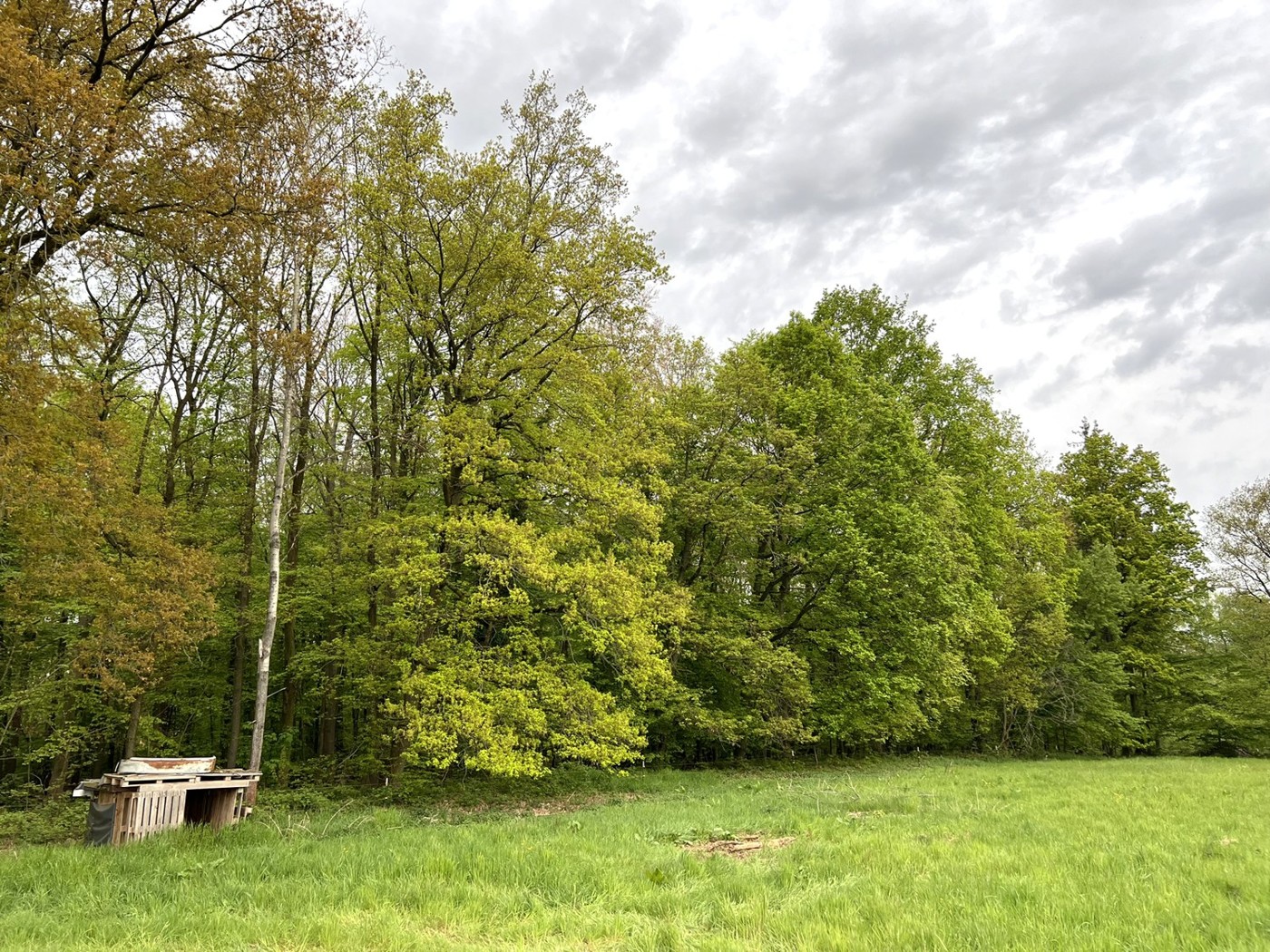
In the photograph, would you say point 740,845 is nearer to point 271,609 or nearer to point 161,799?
point 161,799

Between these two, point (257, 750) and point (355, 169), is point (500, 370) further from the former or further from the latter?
point (257, 750)

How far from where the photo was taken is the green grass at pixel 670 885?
15.3 ft

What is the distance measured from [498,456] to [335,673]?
8.97 metres

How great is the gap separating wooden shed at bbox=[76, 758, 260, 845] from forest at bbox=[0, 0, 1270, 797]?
2.83m

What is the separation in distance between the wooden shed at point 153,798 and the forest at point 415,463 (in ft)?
9.29

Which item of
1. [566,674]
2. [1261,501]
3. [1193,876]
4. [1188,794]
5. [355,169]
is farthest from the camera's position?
[1261,501]

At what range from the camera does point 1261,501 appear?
112 ft

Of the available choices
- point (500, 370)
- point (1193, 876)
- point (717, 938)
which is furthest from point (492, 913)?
point (500, 370)

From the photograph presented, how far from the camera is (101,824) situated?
9.12 meters

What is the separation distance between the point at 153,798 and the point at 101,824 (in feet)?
2.00

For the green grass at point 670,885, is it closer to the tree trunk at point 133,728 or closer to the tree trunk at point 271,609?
the tree trunk at point 271,609

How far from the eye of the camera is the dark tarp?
9023mm

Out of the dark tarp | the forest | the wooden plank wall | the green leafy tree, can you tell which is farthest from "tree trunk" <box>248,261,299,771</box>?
the green leafy tree

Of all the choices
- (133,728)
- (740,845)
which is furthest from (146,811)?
(133,728)
